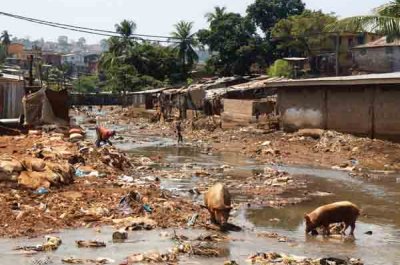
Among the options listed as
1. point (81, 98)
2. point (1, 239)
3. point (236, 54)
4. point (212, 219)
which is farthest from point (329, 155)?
point (81, 98)

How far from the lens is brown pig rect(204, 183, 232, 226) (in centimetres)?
1162

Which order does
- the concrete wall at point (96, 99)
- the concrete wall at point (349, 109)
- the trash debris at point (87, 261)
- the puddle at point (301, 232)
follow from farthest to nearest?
the concrete wall at point (96, 99)
the concrete wall at point (349, 109)
the puddle at point (301, 232)
the trash debris at point (87, 261)

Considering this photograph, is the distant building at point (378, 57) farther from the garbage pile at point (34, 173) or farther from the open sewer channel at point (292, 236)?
the garbage pile at point (34, 173)

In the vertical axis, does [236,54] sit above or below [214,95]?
above

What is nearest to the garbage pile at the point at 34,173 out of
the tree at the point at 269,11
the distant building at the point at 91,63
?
the tree at the point at 269,11

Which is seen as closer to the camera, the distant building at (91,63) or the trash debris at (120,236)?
the trash debris at (120,236)

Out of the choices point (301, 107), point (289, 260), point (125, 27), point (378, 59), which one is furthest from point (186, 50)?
point (289, 260)

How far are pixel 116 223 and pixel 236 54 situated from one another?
50095 mm

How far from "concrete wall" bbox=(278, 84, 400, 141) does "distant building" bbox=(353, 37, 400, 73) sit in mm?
12514

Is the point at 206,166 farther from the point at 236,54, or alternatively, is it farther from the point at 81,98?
the point at 81,98

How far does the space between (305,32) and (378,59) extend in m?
11.9

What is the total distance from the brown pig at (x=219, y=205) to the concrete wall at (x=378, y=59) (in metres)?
30.7

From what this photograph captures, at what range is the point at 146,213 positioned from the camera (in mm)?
12438

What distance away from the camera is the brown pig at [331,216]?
1191cm
